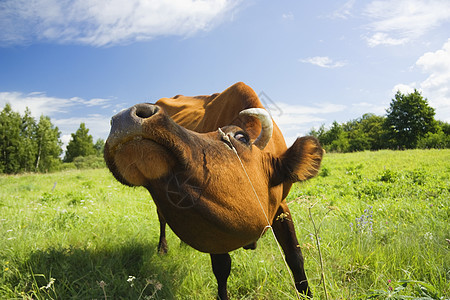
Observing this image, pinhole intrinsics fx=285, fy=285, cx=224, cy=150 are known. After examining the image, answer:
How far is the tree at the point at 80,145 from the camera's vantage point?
52.3 metres

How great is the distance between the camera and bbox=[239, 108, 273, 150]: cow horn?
2.01 m

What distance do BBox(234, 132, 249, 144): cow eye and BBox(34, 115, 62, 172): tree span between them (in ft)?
168

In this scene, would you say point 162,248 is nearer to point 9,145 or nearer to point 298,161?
point 298,161

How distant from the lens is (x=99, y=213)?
5762 millimetres

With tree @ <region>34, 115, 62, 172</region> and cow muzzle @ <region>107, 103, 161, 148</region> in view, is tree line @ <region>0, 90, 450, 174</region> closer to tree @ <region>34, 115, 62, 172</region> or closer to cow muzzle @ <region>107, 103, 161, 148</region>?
tree @ <region>34, 115, 62, 172</region>

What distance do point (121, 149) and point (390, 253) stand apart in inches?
124

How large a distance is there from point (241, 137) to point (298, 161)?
1.59 feet

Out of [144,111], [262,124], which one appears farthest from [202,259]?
[144,111]

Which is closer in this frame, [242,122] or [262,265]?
[242,122]

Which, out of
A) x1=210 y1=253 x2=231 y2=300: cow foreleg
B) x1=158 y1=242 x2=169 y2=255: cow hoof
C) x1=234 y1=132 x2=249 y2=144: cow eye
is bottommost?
x1=158 y1=242 x2=169 y2=255: cow hoof

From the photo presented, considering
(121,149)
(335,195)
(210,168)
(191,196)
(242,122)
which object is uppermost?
(242,122)

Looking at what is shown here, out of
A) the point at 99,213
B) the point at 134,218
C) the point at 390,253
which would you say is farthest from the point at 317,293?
the point at 99,213

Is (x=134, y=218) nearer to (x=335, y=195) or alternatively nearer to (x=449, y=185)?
(x=335, y=195)

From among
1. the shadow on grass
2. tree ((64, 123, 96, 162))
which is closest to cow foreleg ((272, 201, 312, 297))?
the shadow on grass
